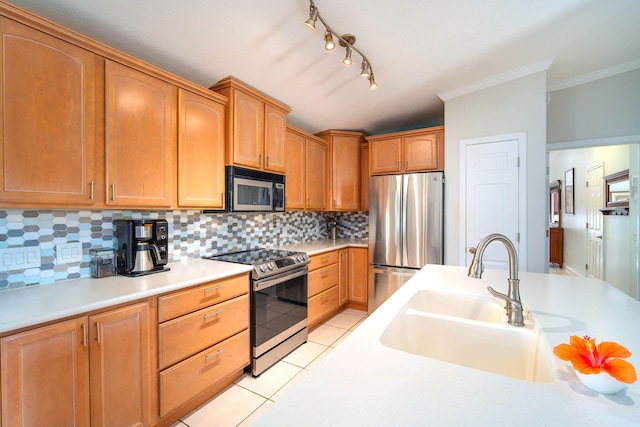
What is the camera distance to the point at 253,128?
2.41 meters

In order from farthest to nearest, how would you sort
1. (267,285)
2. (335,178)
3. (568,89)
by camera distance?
1. (335,178)
2. (568,89)
3. (267,285)

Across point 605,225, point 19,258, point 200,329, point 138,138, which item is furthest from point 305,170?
point 605,225

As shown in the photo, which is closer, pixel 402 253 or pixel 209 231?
pixel 209 231

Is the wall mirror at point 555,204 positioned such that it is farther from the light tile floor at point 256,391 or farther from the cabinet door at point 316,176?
the light tile floor at point 256,391

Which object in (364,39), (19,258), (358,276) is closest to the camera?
(19,258)

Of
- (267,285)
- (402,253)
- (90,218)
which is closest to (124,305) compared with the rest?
(90,218)

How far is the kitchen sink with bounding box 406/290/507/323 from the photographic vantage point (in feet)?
4.17

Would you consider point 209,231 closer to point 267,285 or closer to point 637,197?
point 267,285

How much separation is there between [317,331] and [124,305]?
6.73 feet

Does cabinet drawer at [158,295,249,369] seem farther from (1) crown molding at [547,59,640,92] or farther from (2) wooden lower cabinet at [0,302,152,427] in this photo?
(1) crown molding at [547,59,640,92]

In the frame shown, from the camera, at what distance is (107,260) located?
5.64 feet

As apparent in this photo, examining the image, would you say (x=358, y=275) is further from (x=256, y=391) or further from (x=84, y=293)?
(x=84, y=293)

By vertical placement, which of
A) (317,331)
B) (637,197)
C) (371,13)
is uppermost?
(371,13)

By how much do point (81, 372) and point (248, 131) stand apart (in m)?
→ 1.91
